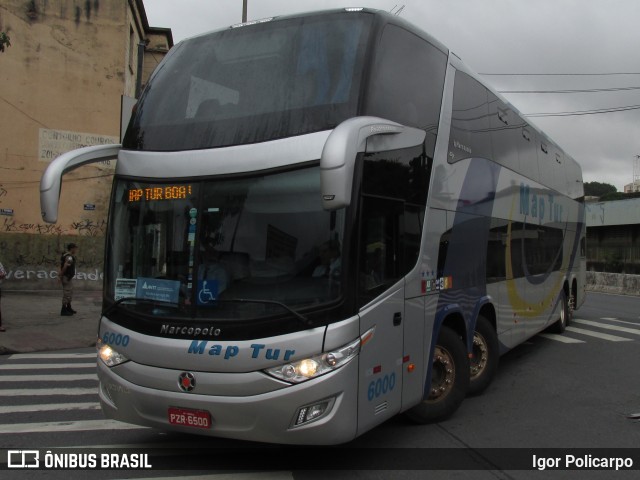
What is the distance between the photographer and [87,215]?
76.5 feet

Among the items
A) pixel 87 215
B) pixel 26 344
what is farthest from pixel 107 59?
pixel 26 344

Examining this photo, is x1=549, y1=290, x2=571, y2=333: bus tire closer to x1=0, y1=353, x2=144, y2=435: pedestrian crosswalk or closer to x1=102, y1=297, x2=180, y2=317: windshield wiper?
x1=0, y1=353, x2=144, y2=435: pedestrian crosswalk

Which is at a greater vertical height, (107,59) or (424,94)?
(107,59)

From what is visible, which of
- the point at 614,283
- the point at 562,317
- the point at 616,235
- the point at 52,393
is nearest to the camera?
the point at 52,393

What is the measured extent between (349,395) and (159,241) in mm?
1991

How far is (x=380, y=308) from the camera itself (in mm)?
4660

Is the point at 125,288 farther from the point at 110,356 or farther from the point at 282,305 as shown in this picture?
the point at 282,305

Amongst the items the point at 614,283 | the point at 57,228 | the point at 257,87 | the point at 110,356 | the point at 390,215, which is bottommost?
the point at 614,283

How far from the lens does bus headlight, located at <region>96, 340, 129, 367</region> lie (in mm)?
4703

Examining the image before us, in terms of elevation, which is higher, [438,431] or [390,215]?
[390,215]

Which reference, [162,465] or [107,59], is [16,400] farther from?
[107,59]

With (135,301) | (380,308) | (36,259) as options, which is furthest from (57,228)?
(380,308)

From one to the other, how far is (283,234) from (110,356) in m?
1.82

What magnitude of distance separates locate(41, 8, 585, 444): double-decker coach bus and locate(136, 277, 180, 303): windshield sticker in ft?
0.04
